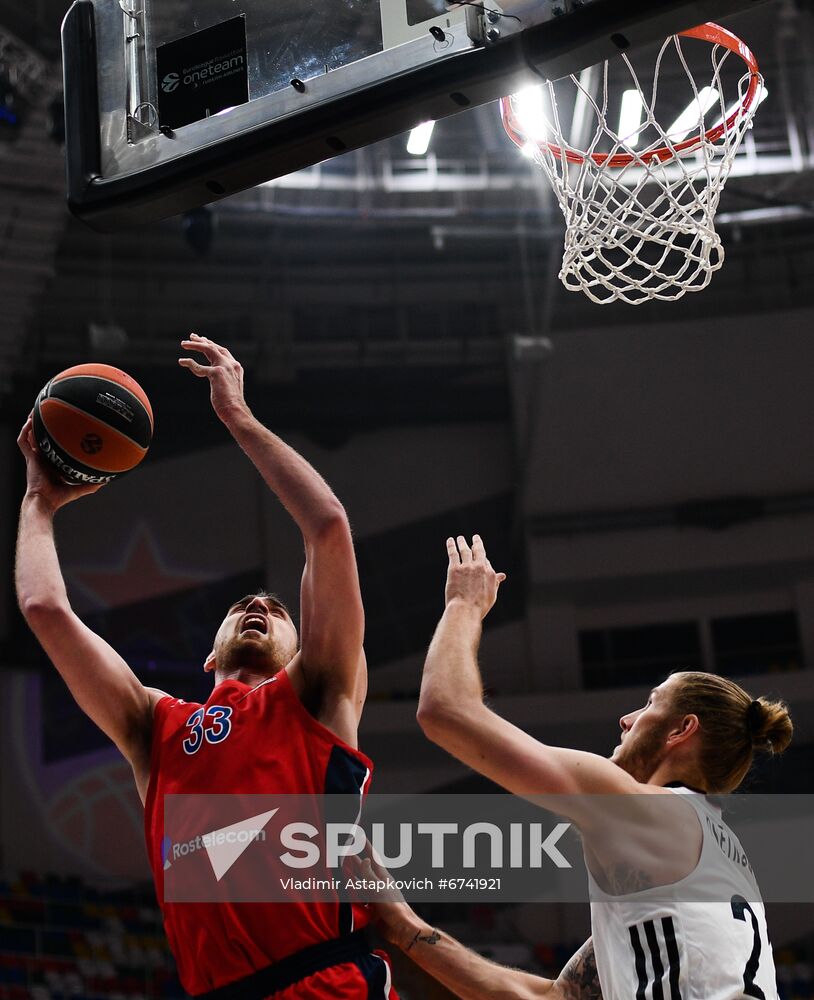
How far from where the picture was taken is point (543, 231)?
12117mm

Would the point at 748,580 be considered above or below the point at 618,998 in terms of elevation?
above

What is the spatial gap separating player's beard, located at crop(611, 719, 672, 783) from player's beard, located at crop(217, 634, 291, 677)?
924 millimetres

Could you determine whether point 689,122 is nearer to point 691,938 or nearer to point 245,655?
point 245,655

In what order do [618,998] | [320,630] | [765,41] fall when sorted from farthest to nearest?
[765,41]
[320,630]
[618,998]

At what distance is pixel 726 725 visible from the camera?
8.57 feet

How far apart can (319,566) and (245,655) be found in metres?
0.54

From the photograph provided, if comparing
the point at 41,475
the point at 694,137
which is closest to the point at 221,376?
the point at 41,475

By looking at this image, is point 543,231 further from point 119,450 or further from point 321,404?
point 119,450

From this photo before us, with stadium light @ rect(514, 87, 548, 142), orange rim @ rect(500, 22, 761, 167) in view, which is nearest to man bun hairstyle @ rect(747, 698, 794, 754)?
orange rim @ rect(500, 22, 761, 167)

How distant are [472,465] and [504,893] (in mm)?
4433

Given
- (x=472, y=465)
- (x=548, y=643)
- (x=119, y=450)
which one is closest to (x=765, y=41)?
(x=472, y=465)

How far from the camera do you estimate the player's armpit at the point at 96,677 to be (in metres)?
2.76

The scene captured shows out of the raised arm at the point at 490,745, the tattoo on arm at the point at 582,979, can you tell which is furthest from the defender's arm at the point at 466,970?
the raised arm at the point at 490,745

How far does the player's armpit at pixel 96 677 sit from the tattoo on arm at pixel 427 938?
791mm
